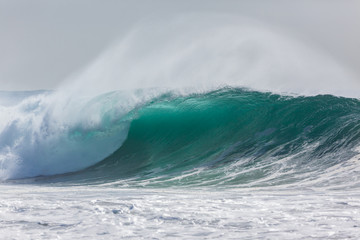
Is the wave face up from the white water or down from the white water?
up

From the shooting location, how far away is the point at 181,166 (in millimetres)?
10445

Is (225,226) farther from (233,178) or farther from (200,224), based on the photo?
(233,178)

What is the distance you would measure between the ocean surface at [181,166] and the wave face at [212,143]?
0.03 meters

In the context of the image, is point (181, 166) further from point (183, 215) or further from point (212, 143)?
point (183, 215)

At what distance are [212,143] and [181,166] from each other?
1.47 m

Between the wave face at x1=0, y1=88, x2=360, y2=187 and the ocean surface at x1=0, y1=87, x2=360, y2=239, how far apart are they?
32 millimetres

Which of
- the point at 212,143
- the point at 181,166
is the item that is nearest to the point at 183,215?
the point at 181,166

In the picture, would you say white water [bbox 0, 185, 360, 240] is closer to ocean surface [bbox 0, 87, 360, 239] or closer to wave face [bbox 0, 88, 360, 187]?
ocean surface [bbox 0, 87, 360, 239]

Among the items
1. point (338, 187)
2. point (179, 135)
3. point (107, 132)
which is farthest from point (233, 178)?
point (107, 132)

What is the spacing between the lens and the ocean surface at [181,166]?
535 centimetres

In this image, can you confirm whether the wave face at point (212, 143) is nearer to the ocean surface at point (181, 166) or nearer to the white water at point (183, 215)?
the ocean surface at point (181, 166)

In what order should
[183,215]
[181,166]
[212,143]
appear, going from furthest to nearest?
[212,143] → [181,166] → [183,215]

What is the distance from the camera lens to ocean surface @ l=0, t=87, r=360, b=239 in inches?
211

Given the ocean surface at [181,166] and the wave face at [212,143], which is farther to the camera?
the wave face at [212,143]
